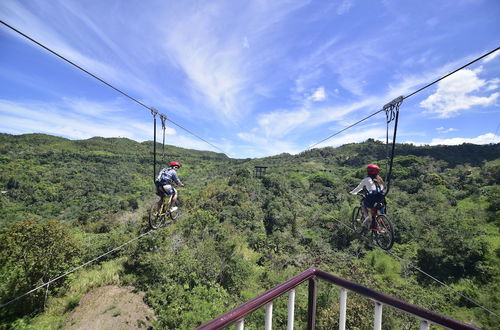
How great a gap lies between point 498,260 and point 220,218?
48.0 m

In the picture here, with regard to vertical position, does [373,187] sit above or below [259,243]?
above

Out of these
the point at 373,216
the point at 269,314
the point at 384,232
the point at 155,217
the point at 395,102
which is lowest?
the point at 155,217

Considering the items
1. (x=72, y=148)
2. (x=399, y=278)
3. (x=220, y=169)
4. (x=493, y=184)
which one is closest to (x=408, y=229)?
(x=399, y=278)

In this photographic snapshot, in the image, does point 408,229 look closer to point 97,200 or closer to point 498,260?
point 498,260

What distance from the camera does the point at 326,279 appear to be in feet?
7.11

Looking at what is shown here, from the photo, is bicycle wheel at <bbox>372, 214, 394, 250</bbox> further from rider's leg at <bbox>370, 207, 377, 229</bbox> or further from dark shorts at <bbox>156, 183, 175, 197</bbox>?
dark shorts at <bbox>156, 183, 175, 197</bbox>

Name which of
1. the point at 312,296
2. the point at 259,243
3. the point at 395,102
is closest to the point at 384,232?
the point at 395,102

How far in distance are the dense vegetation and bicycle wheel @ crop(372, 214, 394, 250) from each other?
5.61 feet

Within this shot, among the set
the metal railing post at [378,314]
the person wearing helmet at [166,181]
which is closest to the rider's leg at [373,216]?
the metal railing post at [378,314]

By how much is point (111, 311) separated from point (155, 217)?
26.4 metres

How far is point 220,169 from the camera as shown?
9881 centimetres

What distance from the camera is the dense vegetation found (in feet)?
78.7

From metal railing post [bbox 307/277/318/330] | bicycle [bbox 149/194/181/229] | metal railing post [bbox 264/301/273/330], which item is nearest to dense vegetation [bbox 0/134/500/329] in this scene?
metal railing post [bbox 307/277/318/330]

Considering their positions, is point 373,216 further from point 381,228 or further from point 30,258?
point 30,258
